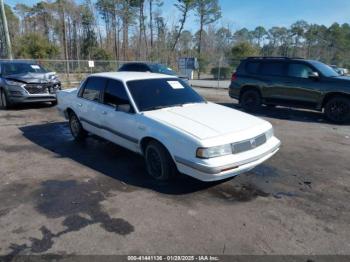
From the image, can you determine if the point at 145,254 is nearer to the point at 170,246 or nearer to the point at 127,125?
the point at 170,246

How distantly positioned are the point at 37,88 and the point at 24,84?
1.48 feet

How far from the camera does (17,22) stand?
178 ft

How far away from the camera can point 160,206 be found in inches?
157

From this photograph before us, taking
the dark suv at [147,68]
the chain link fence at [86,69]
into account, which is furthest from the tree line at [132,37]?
the dark suv at [147,68]

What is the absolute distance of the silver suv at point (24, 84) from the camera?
1070 cm

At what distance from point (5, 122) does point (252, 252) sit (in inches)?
333

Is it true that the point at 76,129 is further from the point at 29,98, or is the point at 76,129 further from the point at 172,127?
the point at 29,98

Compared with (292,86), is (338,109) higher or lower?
lower

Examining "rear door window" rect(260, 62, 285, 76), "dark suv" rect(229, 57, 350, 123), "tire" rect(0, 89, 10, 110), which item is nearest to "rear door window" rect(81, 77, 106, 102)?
"tire" rect(0, 89, 10, 110)

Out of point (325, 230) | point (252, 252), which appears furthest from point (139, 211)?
point (325, 230)

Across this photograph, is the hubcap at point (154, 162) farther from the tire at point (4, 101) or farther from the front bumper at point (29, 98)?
the tire at point (4, 101)

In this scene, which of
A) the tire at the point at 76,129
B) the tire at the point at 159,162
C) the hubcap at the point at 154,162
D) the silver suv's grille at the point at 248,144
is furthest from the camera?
the tire at the point at 76,129

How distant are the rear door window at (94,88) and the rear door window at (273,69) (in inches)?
266

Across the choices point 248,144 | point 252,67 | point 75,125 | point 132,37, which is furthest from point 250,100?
point 132,37
